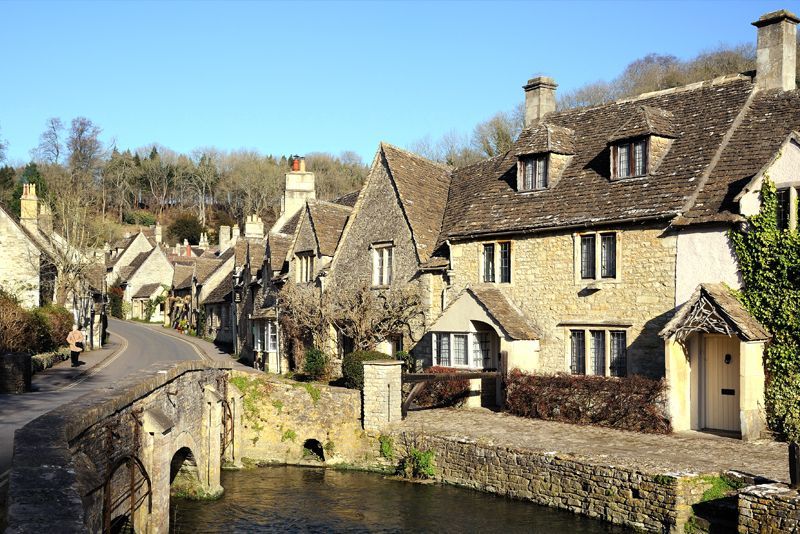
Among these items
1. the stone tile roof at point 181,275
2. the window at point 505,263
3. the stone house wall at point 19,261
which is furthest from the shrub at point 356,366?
the stone tile roof at point 181,275

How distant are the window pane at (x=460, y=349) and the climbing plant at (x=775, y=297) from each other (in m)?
9.15

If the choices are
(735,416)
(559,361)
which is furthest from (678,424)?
(559,361)

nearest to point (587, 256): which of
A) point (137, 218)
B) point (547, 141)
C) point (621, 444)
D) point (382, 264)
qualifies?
point (547, 141)

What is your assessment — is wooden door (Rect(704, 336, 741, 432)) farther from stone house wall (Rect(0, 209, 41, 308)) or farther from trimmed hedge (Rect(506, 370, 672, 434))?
stone house wall (Rect(0, 209, 41, 308))

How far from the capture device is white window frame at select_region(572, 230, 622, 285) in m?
23.3

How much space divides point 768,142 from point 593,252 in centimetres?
564

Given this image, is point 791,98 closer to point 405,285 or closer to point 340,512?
point 405,285

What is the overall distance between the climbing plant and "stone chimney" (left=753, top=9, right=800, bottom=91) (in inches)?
197

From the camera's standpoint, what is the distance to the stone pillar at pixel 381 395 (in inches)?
923

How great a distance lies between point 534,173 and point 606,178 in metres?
2.92

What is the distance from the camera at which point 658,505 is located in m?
15.9

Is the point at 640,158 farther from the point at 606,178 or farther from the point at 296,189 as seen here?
the point at 296,189

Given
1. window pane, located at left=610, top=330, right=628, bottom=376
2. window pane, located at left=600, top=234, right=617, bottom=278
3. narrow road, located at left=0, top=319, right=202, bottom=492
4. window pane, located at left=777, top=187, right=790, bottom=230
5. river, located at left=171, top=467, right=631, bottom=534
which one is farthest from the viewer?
window pane, located at left=600, top=234, right=617, bottom=278

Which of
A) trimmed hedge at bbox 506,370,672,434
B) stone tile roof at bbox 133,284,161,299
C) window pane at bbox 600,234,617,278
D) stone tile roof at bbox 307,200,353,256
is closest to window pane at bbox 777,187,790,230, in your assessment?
window pane at bbox 600,234,617,278
